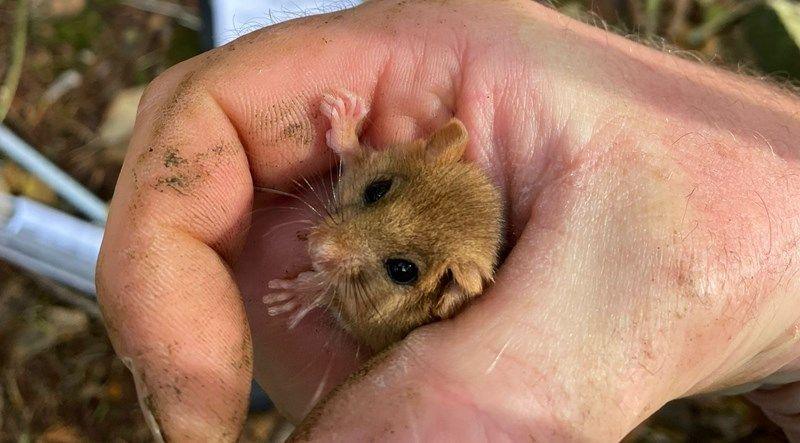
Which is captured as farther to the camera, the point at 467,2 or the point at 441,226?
the point at 467,2

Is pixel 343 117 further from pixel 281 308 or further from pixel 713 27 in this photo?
pixel 713 27

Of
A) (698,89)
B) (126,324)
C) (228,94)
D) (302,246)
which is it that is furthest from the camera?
(302,246)

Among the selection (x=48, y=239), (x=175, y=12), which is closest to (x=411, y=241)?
(x=48, y=239)

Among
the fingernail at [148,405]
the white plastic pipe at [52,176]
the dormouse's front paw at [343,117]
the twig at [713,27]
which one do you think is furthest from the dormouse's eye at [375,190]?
the twig at [713,27]

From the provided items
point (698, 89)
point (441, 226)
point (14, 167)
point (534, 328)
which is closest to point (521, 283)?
point (534, 328)

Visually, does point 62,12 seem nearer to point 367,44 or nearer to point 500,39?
point 367,44

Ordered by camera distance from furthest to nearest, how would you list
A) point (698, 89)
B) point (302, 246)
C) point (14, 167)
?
point (14, 167)
point (302, 246)
point (698, 89)


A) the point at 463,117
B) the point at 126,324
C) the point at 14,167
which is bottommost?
the point at 14,167
